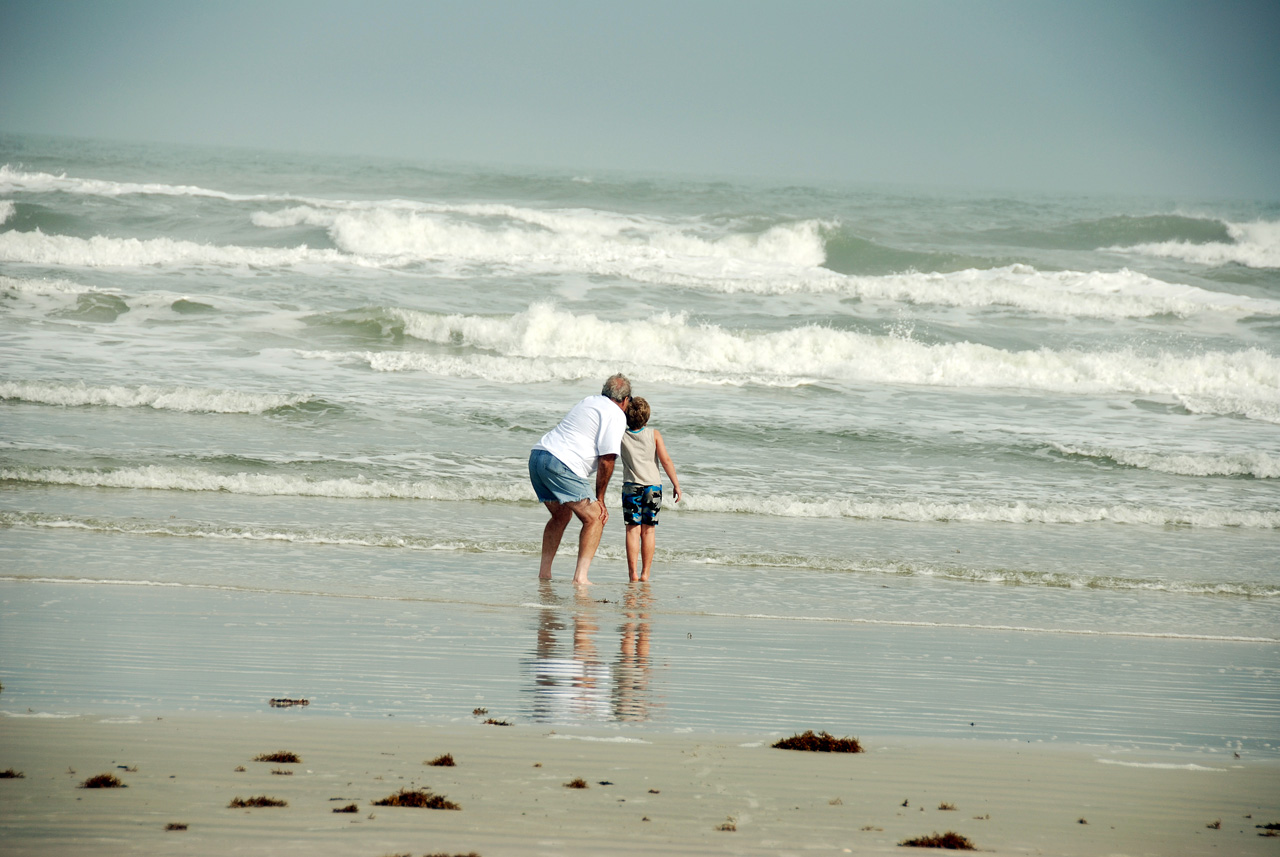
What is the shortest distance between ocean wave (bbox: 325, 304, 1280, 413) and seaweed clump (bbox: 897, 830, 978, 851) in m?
14.7

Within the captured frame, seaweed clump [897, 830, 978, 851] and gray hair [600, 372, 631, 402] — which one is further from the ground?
gray hair [600, 372, 631, 402]

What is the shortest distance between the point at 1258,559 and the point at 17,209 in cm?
2926

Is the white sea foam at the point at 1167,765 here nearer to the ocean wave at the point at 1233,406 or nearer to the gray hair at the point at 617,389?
the gray hair at the point at 617,389

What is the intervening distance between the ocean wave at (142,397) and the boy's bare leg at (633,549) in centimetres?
710

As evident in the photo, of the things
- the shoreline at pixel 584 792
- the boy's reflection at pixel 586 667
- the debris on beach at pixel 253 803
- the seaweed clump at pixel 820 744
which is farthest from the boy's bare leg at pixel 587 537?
the debris on beach at pixel 253 803

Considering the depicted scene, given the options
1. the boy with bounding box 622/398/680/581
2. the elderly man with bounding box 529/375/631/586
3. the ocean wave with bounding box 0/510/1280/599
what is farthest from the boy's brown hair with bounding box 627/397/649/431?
the ocean wave with bounding box 0/510/1280/599

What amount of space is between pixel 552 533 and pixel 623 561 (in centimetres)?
130

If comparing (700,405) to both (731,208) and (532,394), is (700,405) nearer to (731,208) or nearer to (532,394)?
(532,394)

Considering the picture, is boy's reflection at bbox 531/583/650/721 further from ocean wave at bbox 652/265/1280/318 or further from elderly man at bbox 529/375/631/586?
ocean wave at bbox 652/265/1280/318

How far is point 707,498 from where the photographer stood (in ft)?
35.0

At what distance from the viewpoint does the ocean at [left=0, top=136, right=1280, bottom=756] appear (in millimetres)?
5340

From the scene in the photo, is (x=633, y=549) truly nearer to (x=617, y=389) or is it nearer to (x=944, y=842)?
(x=617, y=389)

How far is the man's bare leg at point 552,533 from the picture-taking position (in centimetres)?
753

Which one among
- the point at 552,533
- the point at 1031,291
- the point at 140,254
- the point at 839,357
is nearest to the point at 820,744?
the point at 552,533
